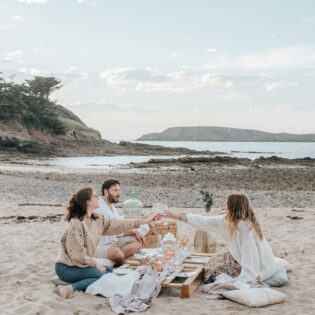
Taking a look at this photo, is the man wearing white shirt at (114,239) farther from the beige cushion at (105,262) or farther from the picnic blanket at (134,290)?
the picnic blanket at (134,290)

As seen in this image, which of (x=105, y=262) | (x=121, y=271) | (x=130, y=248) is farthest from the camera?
(x=130, y=248)

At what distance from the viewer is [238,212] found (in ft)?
16.5

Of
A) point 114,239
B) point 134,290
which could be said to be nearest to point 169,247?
point 134,290

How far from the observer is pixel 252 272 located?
16.5 ft

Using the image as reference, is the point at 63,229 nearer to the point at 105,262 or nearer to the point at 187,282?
the point at 105,262

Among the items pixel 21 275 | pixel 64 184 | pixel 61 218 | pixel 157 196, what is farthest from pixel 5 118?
pixel 21 275

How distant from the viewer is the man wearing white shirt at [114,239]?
5.90 meters

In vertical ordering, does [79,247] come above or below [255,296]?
above

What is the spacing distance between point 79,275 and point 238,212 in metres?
2.15

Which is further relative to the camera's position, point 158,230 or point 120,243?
point 158,230

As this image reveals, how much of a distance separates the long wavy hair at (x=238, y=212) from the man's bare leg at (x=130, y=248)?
5.39 ft

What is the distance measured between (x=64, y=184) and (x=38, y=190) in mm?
2525

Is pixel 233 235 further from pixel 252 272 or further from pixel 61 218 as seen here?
pixel 61 218

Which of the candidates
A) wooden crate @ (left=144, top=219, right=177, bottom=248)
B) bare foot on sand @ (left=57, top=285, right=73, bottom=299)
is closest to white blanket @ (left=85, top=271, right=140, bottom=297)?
bare foot on sand @ (left=57, top=285, right=73, bottom=299)
